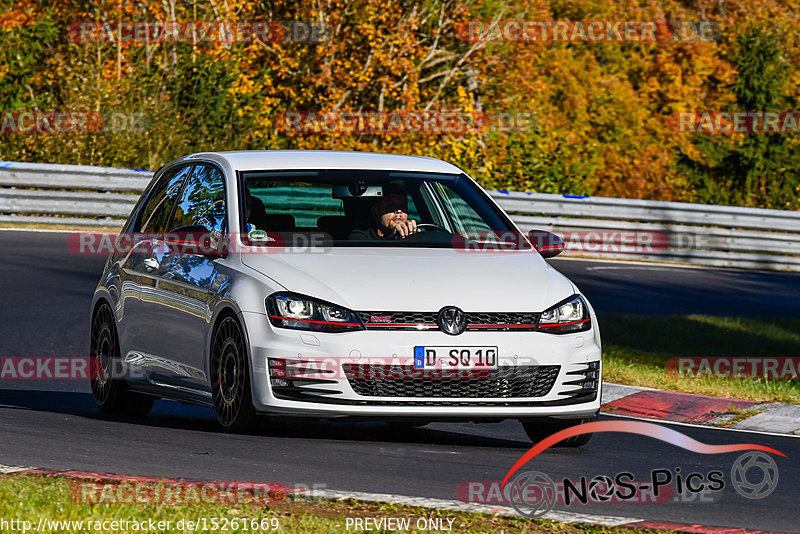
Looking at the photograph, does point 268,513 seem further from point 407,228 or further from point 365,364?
point 407,228

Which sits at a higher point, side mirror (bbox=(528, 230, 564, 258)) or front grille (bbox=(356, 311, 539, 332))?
side mirror (bbox=(528, 230, 564, 258))

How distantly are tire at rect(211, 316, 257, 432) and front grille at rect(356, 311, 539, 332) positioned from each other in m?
0.72

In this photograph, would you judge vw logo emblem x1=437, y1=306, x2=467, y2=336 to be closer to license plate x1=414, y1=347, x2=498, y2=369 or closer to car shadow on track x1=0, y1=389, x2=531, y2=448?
license plate x1=414, y1=347, x2=498, y2=369

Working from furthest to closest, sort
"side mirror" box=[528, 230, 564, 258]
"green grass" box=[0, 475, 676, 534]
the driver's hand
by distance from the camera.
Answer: the driver's hand
"side mirror" box=[528, 230, 564, 258]
"green grass" box=[0, 475, 676, 534]

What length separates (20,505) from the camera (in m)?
5.96

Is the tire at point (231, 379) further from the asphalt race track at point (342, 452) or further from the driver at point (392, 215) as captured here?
the driver at point (392, 215)

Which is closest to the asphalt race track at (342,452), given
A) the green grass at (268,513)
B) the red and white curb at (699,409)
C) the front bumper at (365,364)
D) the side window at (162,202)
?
the front bumper at (365,364)

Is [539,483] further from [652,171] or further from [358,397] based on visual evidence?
[652,171]

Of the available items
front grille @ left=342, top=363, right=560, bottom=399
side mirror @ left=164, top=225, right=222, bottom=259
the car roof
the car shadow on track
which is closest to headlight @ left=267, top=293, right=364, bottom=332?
front grille @ left=342, top=363, right=560, bottom=399

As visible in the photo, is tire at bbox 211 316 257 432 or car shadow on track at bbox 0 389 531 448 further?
car shadow on track at bbox 0 389 531 448

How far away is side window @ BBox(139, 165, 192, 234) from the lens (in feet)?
33.3

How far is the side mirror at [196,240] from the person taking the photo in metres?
8.94

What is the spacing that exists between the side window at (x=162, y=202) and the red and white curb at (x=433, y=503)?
346cm

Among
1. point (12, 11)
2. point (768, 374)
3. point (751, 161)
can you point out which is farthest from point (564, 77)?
point (768, 374)
